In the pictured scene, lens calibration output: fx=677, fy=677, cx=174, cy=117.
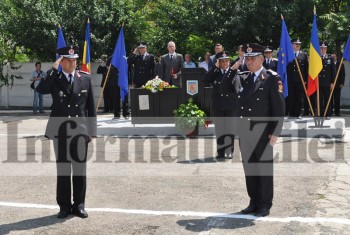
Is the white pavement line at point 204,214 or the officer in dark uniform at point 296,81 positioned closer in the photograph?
the white pavement line at point 204,214

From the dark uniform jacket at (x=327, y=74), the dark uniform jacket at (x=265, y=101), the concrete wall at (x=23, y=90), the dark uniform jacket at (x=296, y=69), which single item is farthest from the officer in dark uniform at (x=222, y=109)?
the concrete wall at (x=23, y=90)

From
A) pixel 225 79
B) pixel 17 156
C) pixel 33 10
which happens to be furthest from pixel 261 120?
pixel 33 10

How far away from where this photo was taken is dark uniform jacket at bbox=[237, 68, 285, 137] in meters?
7.66

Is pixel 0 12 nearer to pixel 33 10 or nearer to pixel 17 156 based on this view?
pixel 33 10

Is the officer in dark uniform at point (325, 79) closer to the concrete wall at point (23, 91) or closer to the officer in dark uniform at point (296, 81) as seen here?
the officer in dark uniform at point (296, 81)

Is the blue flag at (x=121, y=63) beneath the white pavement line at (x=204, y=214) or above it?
above

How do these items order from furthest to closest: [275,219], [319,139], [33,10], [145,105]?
[33,10], [145,105], [319,139], [275,219]

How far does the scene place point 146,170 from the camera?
1058cm

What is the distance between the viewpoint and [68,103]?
7.71 meters

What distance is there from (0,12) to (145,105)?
33.4 feet

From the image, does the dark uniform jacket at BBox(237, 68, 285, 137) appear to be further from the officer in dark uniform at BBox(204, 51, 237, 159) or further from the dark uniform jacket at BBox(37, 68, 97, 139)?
the officer in dark uniform at BBox(204, 51, 237, 159)

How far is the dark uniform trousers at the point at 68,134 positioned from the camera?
25.1 ft

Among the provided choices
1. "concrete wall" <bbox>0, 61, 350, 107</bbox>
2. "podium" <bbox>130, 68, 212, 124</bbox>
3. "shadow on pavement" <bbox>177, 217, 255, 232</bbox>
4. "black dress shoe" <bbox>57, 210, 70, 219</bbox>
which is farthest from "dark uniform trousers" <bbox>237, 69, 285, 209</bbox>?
"concrete wall" <bbox>0, 61, 350, 107</bbox>

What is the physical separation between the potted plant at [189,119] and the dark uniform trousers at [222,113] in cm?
267
